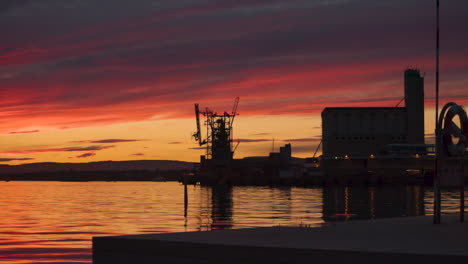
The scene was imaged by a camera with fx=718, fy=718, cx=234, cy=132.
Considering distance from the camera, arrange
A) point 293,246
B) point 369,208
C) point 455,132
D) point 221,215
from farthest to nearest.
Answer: point 369,208, point 221,215, point 455,132, point 293,246

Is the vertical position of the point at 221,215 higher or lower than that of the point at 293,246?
lower

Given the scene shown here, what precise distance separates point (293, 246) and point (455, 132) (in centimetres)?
1378

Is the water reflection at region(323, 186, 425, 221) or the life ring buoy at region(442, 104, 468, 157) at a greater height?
the life ring buoy at region(442, 104, 468, 157)

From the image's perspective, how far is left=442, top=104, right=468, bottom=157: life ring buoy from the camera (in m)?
31.2

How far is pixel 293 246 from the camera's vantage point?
2056cm

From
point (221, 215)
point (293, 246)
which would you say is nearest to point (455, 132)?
point (293, 246)

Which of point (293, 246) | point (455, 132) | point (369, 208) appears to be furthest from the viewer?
point (369, 208)

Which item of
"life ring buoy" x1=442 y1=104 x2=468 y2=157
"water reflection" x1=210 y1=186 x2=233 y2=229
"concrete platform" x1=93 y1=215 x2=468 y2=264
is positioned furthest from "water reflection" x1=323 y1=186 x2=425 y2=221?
"concrete platform" x1=93 y1=215 x2=468 y2=264

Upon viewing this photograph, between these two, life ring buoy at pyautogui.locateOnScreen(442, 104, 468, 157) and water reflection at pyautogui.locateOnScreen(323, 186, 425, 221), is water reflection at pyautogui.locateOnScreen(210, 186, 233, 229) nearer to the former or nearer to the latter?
water reflection at pyautogui.locateOnScreen(323, 186, 425, 221)

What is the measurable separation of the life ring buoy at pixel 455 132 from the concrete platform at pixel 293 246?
214 inches

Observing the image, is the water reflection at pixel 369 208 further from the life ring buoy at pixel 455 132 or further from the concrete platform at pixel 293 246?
the concrete platform at pixel 293 246

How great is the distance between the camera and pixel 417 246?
20656 mm

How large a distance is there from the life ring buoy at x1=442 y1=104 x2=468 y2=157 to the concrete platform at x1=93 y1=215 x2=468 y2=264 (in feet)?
17.8

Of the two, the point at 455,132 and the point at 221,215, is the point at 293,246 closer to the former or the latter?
the point at 455,132
